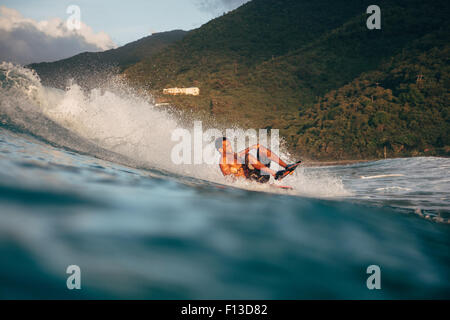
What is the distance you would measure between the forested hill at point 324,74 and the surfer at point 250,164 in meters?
21.9

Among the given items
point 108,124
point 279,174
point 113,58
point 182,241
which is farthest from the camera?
point 113,58

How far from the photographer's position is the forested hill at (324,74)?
28656mm

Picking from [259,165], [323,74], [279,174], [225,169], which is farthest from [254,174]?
[323,74]

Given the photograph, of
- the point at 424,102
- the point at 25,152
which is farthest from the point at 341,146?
the point at 25,152

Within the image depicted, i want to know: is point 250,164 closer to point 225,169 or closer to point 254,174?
point 254,174

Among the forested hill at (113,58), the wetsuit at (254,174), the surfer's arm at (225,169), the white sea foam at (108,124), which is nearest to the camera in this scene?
the wetsuit at (254,174)

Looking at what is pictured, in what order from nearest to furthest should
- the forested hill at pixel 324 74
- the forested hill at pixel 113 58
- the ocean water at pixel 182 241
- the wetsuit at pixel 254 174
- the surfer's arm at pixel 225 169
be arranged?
the ocean water at pixel 182 241 → the wetsuit at pixel 254 174 → the surfer's arm at pixel 225 169 → the forested hill at pixel 324 74 → the forested hill at pixel 113 58

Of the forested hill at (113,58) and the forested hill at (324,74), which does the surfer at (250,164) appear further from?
the forested hill at (113,58)

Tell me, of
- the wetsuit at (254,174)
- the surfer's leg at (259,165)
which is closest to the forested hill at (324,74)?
the surfer's leg at (259,165)

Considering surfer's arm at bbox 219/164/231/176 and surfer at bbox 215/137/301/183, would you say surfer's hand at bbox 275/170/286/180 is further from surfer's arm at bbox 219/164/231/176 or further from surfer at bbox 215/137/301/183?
surfer's arm at bbox 219/164/231/176

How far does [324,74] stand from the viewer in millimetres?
39156

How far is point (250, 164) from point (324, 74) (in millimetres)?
36062

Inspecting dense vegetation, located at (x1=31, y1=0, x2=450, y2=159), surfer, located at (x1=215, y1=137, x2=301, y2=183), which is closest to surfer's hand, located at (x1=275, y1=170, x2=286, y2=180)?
surfer, located at (x1=215, y1=137, x2=301, y2=183)
